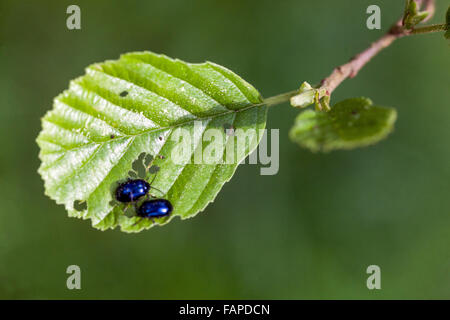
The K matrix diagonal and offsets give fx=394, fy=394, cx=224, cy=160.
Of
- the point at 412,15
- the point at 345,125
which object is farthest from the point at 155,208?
the point at 412,15

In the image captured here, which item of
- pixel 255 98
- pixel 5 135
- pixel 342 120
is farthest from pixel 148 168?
pixel 5 135

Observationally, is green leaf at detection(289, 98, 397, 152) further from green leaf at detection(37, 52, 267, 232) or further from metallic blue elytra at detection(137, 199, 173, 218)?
metallic blue elytra at detection(137, 199, 173, 218)

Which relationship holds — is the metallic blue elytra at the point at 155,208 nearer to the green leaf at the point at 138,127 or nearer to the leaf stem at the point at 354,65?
the green leaf at the point at 138,127

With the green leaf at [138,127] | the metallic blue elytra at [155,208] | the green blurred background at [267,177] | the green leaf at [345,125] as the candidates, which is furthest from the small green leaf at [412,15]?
the green blurred background at [267,177]

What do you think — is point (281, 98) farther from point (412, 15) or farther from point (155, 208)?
point (155, 208)

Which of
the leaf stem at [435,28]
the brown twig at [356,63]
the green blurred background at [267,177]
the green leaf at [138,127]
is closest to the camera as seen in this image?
the leaf stem at [435,28]

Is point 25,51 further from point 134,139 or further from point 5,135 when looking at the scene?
point 134,139
